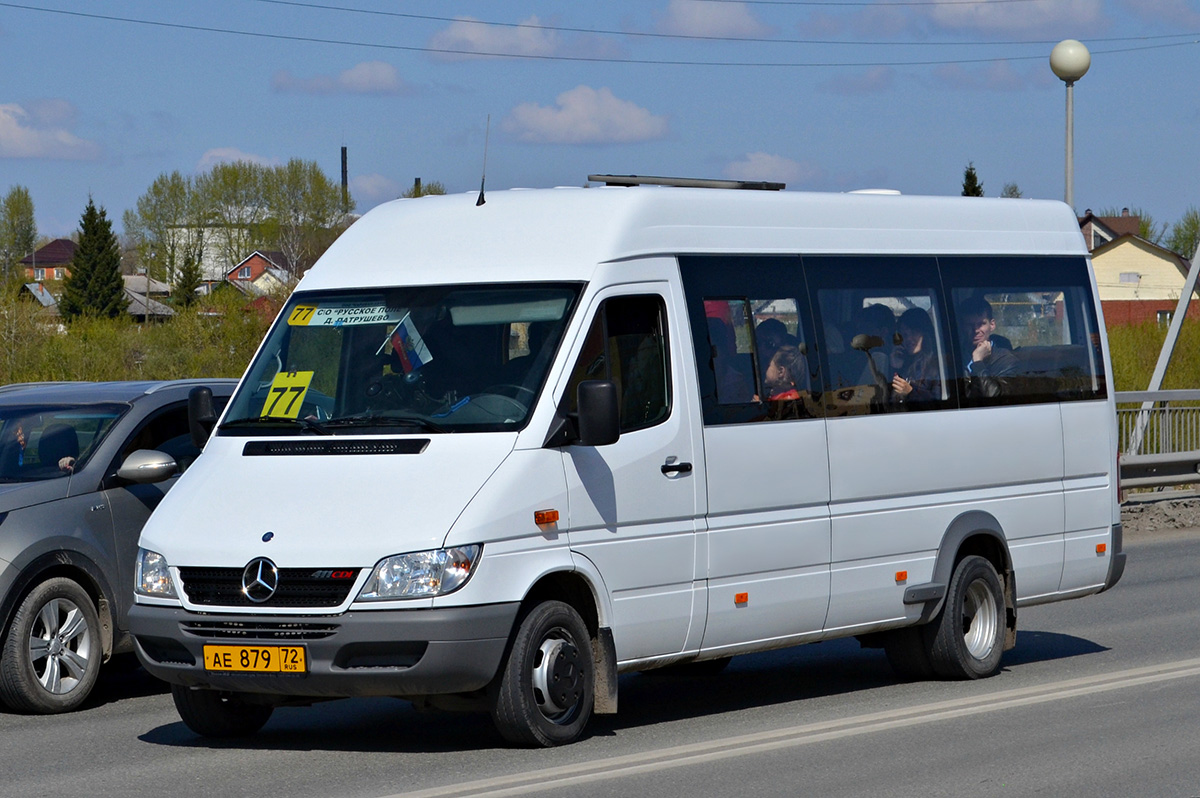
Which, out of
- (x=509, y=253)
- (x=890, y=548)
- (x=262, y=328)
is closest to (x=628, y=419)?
(x=509, y=253)

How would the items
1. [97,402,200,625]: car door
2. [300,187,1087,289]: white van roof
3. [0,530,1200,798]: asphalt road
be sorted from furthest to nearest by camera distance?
1. [97,402,200,625]: car door
2. [300,187,1087,289]: white van roof
3. [0,530,1200,798]: asphalt road

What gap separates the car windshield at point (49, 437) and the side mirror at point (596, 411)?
11.3 ft

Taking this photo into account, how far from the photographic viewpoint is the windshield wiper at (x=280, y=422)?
8.23 metres

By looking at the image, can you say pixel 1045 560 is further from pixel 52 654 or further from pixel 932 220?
pixel 52 654

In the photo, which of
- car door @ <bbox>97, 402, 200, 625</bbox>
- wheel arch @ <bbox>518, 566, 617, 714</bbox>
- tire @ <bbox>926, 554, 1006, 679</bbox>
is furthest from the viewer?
tire @ <bbox>926, 554, 1006, 679</bbox>

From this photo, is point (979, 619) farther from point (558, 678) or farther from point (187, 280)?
point (187, 280)

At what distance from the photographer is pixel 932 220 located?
10695mm

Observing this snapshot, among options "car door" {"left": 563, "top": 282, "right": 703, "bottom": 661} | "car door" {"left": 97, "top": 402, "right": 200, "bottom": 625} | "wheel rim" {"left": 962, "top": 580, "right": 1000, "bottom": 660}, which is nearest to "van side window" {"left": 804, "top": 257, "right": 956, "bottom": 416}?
"wheel rim" {"left": 962, "top": 580, "right": 1000, "bottom": 660}

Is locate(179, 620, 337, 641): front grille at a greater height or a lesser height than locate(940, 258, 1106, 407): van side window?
lesser

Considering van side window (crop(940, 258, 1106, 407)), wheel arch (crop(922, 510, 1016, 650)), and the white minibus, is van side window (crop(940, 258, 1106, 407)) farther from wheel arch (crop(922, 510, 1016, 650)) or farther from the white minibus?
wheel arch (crop(922, 510, 1016, 650))

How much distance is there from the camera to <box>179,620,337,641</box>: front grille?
754cm

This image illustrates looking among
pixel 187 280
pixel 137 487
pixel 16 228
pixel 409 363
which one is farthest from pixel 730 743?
pixel 16 228

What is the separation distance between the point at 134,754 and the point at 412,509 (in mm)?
1861

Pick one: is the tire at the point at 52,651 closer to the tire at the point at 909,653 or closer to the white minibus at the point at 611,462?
the white minibus at the point at 611,462
